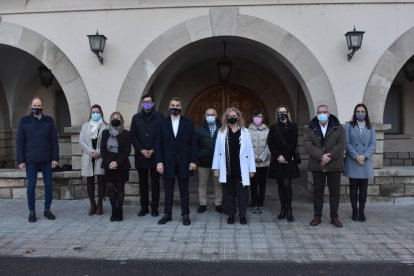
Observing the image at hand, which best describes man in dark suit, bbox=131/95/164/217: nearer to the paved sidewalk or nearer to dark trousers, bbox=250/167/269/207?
the paved sidewalk

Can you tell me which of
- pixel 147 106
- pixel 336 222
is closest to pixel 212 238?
pixel 336 222

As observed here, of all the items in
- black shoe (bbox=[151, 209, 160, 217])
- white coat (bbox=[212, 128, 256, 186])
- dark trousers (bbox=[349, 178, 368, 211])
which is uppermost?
white coat (bbox=[212, 128, 256, 186])

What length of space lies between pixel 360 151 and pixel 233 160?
1.96 metres

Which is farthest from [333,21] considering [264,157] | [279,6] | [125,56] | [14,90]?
[14,90]

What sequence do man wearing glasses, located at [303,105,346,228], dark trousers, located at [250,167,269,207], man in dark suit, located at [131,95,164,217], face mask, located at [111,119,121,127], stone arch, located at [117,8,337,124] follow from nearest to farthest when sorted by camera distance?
1. man wearing glasses, located at [303,105,346,228]
2. face mask, located at [111,119,121,127]
3. man in dark suit, located at [131,95,164,217]
4. dark trousers, located at [250,167,269,207]
5. stone arch, located at [117,8,337,124]

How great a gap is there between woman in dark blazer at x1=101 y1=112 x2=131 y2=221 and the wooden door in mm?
4811

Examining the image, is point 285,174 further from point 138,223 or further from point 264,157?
point 138,223

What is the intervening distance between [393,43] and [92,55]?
543cm

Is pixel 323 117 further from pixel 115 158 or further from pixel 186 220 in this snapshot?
pixel 115 158

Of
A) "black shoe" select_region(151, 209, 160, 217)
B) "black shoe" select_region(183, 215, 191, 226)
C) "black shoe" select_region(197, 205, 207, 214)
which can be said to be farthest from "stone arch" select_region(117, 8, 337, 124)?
"black shoe" select_region(183, 215, 191, 226)

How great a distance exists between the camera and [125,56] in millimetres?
7293

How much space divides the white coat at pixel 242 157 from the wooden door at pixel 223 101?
196 inches

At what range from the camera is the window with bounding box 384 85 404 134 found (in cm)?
999

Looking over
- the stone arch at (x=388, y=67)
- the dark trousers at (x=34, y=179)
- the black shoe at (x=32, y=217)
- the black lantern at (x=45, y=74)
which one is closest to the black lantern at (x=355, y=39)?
the stone arch at (x=388, y=67)
